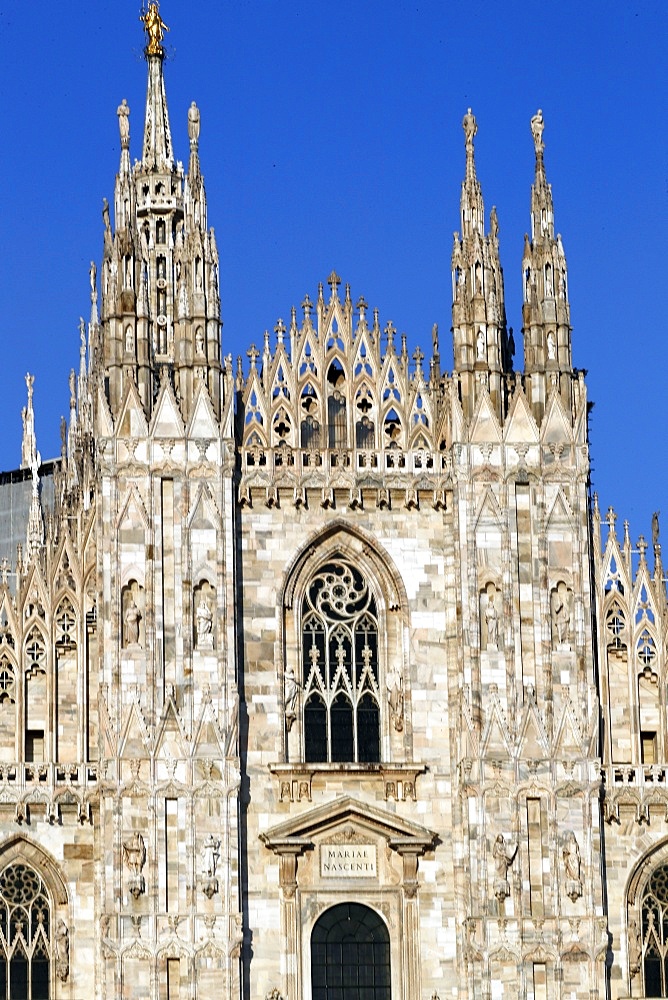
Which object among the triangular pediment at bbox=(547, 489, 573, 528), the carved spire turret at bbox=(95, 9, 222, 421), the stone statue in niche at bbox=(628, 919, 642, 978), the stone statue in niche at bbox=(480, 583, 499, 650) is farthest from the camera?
the triangular pediment at bbox=(547, 489, 573, 528)

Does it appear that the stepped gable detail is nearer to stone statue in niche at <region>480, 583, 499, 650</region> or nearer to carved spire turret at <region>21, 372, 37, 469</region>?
stone statue in niche at <region>480, 583, 499, 650</region>

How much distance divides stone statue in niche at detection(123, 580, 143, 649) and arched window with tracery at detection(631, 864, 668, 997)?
380 inches

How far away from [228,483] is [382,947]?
818 cm

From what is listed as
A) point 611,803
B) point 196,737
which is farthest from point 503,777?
point 196,737

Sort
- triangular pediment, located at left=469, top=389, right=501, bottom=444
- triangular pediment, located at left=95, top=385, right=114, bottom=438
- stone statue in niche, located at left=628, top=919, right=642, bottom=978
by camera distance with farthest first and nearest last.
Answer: triangular pediment, located at left=469, top=389, right=501, bottom=444 → triangular pediment, located at left=95, top=385, right=114, bottom=438 → stone statue in niche, located at left=628, top=919, right=642, bottom=978

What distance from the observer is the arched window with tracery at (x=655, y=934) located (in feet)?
141

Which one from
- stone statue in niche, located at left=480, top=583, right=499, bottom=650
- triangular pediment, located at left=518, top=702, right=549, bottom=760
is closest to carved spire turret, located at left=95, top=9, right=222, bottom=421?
stone statue in niche, located at left=480, top=583, right=499, bottom=650

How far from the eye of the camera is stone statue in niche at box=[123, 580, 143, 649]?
42281 mm

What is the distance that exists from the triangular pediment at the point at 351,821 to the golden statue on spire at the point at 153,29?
21.7 meters

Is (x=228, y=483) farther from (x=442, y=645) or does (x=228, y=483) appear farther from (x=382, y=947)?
(x=382, y=947)

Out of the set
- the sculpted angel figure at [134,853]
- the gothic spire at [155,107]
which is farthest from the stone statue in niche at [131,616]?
the gothic spire at [155,107]

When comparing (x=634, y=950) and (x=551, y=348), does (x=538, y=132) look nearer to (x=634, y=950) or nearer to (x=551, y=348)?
(x=551, y=348)

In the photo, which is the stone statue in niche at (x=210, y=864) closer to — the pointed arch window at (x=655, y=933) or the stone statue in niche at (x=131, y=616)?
the stone statue in niche at (x=131, y=616)

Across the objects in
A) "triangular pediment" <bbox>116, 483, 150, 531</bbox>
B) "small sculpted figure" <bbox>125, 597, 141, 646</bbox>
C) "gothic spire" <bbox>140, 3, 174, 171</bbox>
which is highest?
"gothic spire" <bbox>140, 3, 174, 171</bbox>
